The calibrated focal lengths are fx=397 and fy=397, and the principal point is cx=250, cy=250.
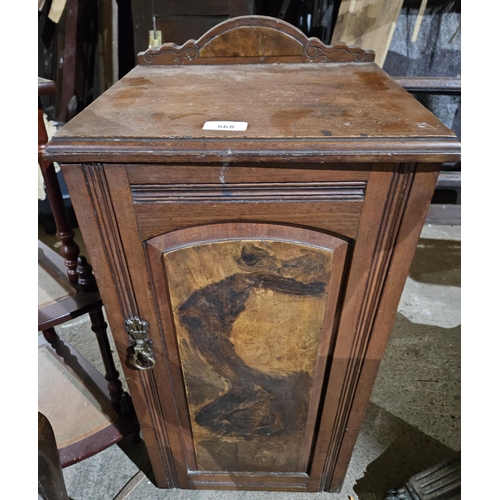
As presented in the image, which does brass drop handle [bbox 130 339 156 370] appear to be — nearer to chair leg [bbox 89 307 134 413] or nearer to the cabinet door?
the cabinet door

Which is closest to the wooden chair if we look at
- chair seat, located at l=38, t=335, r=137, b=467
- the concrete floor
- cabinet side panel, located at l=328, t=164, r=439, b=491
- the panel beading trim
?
chair seat, located at l=38, t=335, r=137, b=467

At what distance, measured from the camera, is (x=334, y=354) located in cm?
81

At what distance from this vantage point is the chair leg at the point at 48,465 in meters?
0.66

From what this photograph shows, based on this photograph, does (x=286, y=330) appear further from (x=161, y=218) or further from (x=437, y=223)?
(x=437, y=223)

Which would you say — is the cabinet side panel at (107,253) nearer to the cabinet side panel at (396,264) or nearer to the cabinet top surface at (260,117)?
the cabinet top surface at (260,117)

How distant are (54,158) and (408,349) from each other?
4.98 ft

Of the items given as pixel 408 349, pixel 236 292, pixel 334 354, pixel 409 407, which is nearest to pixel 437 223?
pixel 408 349

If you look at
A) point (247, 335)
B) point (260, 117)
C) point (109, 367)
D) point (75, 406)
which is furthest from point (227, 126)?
point (75, 406)

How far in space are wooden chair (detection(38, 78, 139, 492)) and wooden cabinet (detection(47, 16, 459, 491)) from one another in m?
0.20

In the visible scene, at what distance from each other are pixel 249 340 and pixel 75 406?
723mm

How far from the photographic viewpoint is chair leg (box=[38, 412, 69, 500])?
0.66m

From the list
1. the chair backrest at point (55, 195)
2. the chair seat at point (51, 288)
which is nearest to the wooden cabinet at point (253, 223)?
the chair backrest at point (55, 195)

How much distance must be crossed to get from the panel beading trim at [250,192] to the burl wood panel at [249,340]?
0.08 m

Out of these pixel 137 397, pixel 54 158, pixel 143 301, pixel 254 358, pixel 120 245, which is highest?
pixel 54 158
